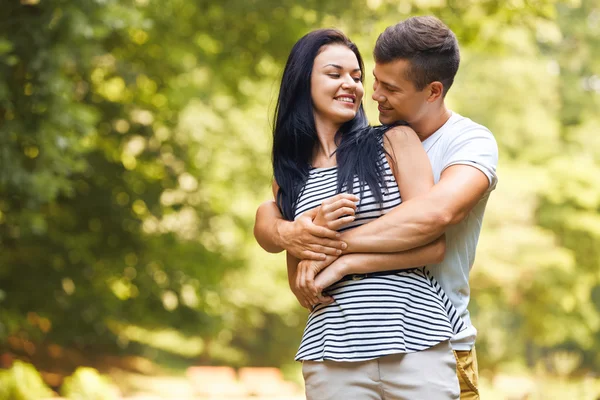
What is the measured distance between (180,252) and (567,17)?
44.2 feet

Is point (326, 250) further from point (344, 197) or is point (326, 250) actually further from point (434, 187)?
point (434, 187)

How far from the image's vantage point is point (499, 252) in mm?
15109

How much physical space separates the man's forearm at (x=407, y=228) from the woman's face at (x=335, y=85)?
0.44 m

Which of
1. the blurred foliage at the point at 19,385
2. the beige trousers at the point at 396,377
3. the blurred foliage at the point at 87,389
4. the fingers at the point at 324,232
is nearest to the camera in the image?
the beige trousers at the point at 396,377

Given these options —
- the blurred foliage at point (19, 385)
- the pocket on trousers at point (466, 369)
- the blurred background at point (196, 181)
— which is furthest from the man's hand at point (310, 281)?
the blurred foliage at point (19, 385)

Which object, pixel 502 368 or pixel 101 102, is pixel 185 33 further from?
pixel 502 368

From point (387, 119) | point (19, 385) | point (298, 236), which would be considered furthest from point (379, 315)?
point (19, 385)

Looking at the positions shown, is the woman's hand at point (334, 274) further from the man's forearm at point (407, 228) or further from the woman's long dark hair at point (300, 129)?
the woman's long dark hair at point (300, 129)

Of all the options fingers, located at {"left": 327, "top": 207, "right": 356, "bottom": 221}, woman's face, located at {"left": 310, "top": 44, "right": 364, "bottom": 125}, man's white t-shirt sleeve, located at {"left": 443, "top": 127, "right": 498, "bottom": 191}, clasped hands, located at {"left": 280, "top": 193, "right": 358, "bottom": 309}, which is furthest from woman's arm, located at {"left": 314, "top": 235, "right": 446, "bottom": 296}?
woman's face, located at {"left": 310, "top": 44, "right": 364, "bottom": 125}

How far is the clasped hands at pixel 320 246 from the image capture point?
2170mm

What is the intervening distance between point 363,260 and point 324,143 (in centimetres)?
46

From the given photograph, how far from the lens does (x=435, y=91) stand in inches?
92.6

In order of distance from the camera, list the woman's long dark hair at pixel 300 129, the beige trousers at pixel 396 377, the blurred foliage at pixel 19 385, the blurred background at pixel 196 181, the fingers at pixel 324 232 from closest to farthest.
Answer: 1. the beige trousers at pixel 396 377
2. the fingers at pixel 324 232
3. the woman's long dark hair at pixel 300 129
4. the blurred background at pixel 196 181
5. the blurred foliage at pixel 19 385

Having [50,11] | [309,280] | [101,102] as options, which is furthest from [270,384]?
[309,280]
